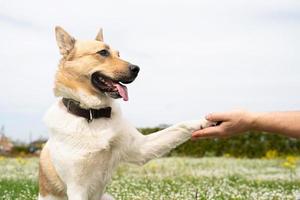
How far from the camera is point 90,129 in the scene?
5949mm

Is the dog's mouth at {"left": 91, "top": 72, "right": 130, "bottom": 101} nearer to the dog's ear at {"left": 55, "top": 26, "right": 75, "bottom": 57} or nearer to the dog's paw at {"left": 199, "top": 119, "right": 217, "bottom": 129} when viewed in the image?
the dog's ear at {"left": 55, "top": 26, "right": 75, "bottom": 57}

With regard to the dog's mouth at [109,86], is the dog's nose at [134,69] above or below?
above

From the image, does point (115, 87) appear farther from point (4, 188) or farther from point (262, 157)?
point (262, 157)

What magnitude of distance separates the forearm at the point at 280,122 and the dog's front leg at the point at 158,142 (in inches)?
49.0

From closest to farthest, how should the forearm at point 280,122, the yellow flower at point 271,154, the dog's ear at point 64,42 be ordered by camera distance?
1. the forearm at point 280,122
2. the dog's ear at point 64,42
3. the yellow flower at point 271,154

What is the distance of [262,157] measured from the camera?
71.8 ft

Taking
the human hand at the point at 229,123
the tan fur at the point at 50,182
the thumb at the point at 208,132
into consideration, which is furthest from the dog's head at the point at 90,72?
the human hand at the point at 229,123

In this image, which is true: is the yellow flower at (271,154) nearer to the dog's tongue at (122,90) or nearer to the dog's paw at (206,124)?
the dog's paw at (206,124)

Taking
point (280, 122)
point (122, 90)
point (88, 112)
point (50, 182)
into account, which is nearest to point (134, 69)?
point (122, 90)

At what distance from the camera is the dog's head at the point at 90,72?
5.87 meters

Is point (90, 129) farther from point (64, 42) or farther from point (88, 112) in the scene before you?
point (64, 42)

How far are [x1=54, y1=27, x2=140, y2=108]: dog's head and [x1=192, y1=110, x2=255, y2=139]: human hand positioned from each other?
971mm

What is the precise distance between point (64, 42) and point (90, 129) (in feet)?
3.13

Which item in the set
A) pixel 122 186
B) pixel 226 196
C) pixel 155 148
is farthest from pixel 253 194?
pixel 155 148
